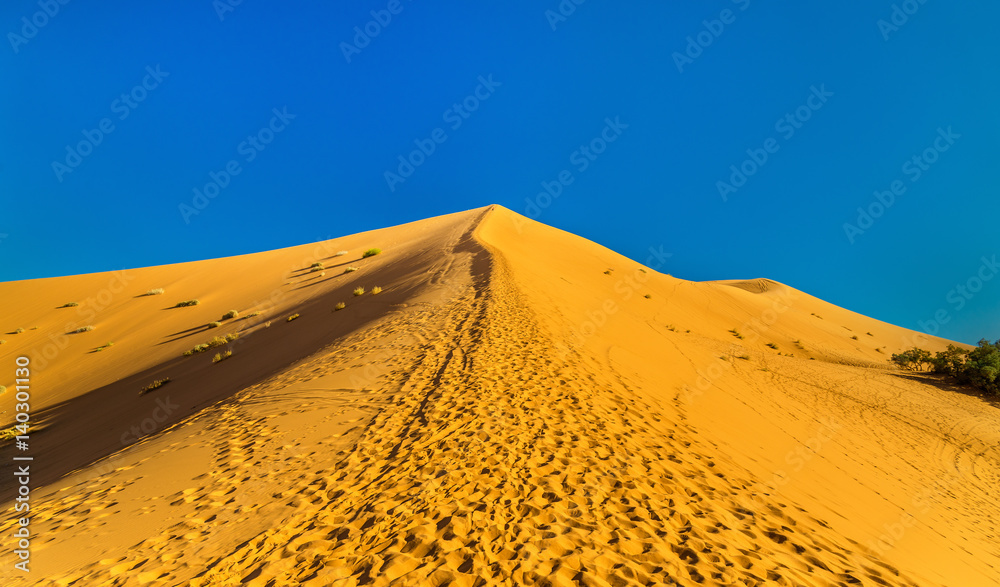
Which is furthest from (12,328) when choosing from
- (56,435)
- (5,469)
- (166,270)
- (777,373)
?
(777,373)

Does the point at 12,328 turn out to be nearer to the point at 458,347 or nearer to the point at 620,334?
the point at 458,347

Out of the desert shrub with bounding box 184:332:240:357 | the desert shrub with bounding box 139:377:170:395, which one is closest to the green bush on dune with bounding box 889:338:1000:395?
the desert shrub with bounding box 184:332:240:357

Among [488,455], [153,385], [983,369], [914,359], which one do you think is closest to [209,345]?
[153,385]

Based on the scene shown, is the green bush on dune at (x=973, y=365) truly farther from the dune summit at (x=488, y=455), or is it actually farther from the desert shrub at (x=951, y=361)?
the dune summit at (x=488, y=455)

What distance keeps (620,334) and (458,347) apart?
688 centimetres

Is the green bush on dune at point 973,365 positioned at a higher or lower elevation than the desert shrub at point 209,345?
higher

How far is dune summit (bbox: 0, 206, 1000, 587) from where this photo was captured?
4281 mm

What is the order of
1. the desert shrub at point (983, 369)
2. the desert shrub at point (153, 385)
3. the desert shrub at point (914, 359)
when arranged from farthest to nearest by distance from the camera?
the desert shrub at point (914, 359) → the desert shrub at point (983, 369) → the desert shrub at point (153, 385)

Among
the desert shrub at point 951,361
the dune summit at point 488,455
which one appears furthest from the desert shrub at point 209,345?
the desert shrub at point 951,361

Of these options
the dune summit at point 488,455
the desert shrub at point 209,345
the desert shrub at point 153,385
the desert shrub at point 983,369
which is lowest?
the desert shrub at point 153,385

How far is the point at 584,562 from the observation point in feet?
12.7

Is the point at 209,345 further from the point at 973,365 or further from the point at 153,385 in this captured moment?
the point at 973,365

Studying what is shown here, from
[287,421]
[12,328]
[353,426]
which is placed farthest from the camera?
[12,328]

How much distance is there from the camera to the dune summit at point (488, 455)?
169 inches
